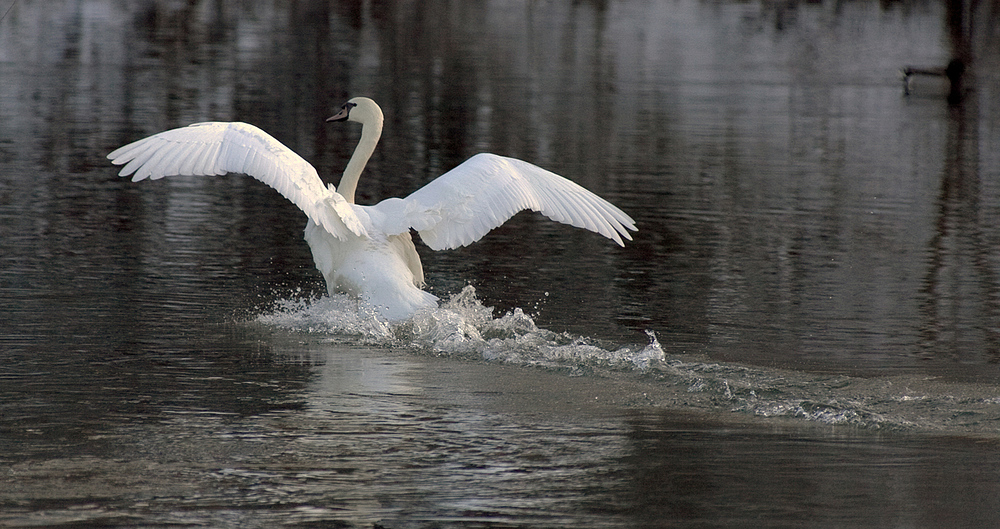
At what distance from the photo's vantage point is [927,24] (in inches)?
2301

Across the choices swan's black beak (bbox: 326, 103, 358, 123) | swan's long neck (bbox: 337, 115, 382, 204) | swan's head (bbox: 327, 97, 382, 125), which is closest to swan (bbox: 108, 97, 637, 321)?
swan's long neck (bbox: 337, 115, 382, 204)

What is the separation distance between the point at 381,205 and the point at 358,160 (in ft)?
2.73

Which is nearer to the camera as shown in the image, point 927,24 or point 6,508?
point 6,508

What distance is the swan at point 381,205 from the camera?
9398mm

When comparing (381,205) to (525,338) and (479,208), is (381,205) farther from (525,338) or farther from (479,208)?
(525,338)

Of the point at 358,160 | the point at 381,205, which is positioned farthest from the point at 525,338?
the point at 358,160

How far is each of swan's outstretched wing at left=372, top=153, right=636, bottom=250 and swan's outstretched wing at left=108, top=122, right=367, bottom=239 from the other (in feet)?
1.48

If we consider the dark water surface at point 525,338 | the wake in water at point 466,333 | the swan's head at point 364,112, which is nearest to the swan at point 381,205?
the wake in water at point 466,333

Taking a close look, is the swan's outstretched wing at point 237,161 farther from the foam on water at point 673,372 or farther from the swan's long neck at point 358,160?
the swan's long neck at point 358,160

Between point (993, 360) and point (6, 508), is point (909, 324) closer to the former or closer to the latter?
point (993, 360)

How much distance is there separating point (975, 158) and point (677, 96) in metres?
8.19

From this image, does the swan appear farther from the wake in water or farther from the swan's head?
the swan's head

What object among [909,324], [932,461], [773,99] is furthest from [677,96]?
[932,461]

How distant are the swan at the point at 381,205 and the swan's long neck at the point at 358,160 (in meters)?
0.60
